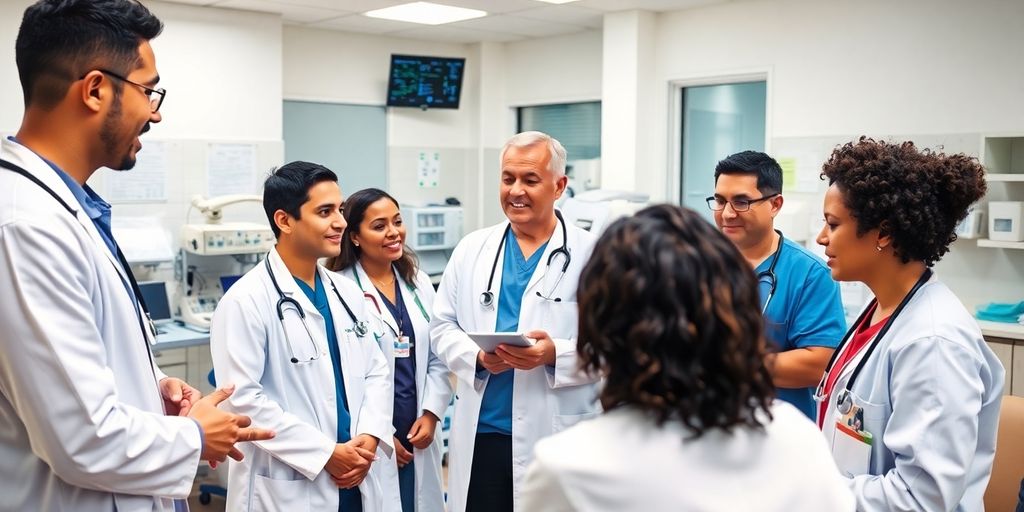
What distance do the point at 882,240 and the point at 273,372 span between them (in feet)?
4.57

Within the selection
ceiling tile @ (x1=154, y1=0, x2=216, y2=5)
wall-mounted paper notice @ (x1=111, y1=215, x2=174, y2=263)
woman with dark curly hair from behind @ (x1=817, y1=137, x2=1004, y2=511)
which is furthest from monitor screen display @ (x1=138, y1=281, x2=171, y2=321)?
woman with dark curly hair from behind @ (x1=817, y1=137, x2=1004, y2=511)

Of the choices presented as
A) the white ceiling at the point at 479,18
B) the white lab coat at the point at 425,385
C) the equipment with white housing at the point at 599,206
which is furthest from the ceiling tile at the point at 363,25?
the white lab coat at the point at 425,385

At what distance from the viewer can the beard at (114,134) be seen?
1.33 m

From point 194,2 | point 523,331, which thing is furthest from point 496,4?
point 523,331

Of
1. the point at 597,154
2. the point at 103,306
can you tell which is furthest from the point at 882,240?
the point at 597,154

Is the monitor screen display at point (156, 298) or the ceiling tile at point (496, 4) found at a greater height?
the ceiling tile at point (496, 4)

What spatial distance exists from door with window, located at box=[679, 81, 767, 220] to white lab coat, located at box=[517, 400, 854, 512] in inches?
180

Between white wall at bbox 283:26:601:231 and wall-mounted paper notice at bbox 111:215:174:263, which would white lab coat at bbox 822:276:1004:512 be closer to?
wall-mounted paper notice at bbox 111:215:174:263

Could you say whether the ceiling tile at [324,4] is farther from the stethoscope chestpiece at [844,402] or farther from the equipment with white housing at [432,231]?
the stethoscope chestpiece at [844,402]

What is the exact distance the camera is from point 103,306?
Answer: 4.25 feet

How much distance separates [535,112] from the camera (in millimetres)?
6789

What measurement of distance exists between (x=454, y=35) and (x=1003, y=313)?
13.5 ft

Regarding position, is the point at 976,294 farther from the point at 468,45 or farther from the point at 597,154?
Answer: the point at 468,45

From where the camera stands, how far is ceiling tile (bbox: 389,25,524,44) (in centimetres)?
607
